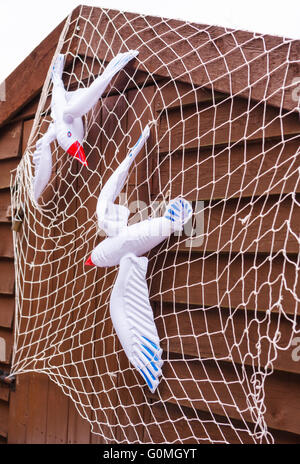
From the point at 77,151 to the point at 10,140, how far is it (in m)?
0.60

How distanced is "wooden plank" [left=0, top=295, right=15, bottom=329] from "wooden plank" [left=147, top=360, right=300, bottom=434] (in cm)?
79

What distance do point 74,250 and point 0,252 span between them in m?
0.54

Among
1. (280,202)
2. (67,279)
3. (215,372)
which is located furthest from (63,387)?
(280,202)

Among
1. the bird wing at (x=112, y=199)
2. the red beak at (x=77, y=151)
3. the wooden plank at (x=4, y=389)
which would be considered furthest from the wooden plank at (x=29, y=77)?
the wooden plank at (x=4, y=389)

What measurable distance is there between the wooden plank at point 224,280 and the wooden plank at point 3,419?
94cm

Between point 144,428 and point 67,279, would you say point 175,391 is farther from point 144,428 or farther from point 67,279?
point 67,279

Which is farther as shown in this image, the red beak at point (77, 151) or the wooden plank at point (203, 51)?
the red beak at point (77, 151)

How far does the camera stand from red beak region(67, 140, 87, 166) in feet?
5.38

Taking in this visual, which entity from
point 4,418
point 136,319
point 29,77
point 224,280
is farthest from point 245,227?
point 4,418

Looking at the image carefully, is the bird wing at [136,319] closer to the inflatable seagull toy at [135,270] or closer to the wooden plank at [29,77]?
the inflatable seagull toy at [135,270]

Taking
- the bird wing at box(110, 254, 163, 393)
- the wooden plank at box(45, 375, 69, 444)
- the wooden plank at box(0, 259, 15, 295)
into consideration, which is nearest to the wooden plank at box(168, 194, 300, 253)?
the bird wing at box(110, 254, 163, 393)

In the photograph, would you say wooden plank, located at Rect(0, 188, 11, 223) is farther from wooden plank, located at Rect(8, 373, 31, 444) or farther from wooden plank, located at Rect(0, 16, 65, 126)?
wooden plank, located at Rect(8, 373, 31, 444)

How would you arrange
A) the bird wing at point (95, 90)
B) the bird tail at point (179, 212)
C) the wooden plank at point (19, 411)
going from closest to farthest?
the bird tail at point (179, 212) < the bird wing at point (95, 90) < the wooden plank at point (19, 411)

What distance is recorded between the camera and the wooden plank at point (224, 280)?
3.90ft
